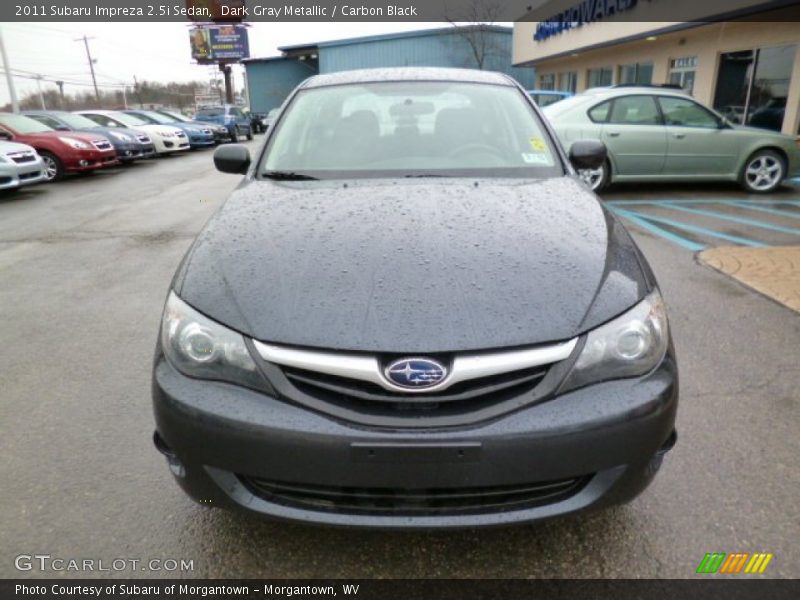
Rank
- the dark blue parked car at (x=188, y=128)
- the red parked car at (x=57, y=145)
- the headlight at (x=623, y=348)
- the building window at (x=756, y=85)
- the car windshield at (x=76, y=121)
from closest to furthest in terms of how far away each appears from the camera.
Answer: the headlight at (x=623, y=348) → the building window at (x=756, y=85) → the red parked car at (x=57, y=145) → the car windshield at (x=76, y=121) → the dark blue parked car at (x=188, y=128)

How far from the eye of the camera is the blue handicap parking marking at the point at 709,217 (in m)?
6.50

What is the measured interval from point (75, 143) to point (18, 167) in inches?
97.8

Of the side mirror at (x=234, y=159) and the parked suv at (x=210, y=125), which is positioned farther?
the parked suv at (x=210, y=125)

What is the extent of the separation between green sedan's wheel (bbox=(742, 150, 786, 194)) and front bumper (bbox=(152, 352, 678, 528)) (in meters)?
8.90

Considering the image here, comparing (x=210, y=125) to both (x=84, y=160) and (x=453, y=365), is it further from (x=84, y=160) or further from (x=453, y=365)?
(x=453, y=365)

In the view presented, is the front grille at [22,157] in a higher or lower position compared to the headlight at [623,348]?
lower

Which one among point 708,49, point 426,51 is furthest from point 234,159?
point 426,51

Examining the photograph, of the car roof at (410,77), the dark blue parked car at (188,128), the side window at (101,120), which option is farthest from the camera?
the dark blue parked car at (188,128)

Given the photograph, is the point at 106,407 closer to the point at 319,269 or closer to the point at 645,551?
the point at 319,269

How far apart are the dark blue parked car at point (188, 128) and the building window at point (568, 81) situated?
14720 millimetres

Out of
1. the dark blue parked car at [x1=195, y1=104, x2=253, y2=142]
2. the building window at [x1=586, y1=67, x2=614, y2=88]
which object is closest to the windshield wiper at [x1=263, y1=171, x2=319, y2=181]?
the building window at [x1=586, y1=67, x2=614, y2=88]

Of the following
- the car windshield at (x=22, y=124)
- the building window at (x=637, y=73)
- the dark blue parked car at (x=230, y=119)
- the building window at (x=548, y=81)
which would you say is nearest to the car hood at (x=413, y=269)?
the car windshield at (x=22, y=124)

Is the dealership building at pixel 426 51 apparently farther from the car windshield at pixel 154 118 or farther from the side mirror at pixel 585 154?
the side mirror at pixel 585 154

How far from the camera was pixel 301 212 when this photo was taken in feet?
7.93
